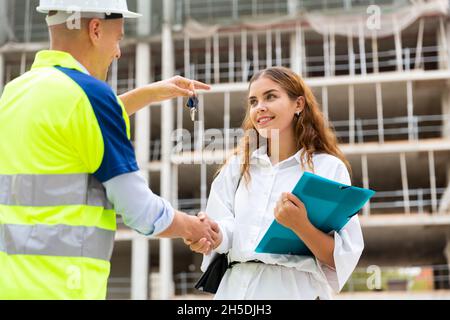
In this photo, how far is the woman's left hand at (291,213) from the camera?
6.31 ft

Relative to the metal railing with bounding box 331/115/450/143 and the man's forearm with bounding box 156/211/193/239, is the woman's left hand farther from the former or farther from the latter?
the metal railing with bounding box 331/115/450/143

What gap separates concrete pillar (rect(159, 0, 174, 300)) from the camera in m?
16.5

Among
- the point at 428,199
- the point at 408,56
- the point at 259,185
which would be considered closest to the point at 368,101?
the point at 408,56

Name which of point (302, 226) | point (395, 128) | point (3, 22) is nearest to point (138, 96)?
point (302, 226)

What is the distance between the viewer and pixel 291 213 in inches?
75.7

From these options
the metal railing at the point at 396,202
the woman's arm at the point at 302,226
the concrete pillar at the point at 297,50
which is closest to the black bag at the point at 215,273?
the woman's arm at the point at 302,226

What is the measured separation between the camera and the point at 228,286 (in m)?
2.15

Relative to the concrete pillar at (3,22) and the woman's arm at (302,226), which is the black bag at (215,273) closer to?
the woman's arm at (302,226)

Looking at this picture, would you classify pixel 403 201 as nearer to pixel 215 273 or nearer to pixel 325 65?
pixel 325 65

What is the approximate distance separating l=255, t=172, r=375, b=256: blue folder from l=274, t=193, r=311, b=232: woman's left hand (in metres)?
0.02

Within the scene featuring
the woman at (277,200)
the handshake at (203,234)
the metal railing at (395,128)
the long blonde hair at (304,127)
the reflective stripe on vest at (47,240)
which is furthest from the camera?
the metal railing at (395,128)

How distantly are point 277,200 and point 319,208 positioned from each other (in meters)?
0.18

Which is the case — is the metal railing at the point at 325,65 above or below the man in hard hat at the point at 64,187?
above

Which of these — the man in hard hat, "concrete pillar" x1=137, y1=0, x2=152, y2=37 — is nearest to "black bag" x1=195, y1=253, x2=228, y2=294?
the man in hard hat
